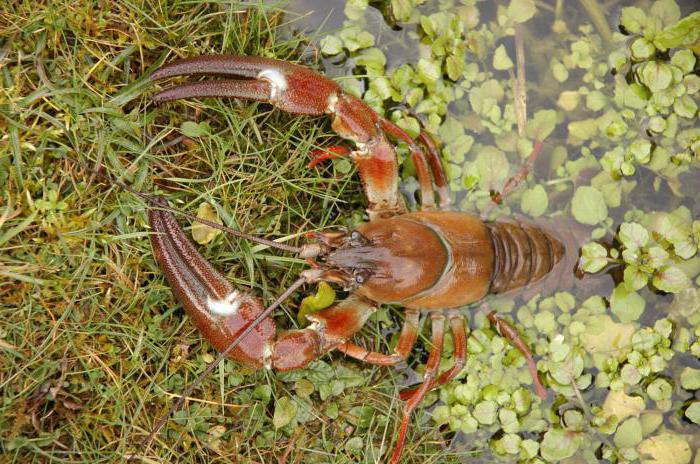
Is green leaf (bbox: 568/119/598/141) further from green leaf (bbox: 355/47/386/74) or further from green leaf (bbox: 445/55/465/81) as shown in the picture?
green leaf (bbox: 355/47/386/74)

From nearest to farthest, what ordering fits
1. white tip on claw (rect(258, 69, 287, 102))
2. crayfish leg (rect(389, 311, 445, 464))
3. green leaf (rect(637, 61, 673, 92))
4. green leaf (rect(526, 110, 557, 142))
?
white tip on claw (rect(258, 69, 287, 102)) → crayfish leg (rect(389, 311, 445, 464)) → green leaf (rect(637, 61, 673, 92)) → green leaf (rect(526, 110, 557, 142))

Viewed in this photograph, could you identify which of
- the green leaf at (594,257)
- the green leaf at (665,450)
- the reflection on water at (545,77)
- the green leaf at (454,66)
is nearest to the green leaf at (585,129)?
the reflection on water at (545,77)

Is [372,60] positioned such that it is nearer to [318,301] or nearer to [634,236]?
[318,301]

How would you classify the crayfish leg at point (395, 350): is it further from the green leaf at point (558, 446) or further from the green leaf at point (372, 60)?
the green leaf at point (372, 60)

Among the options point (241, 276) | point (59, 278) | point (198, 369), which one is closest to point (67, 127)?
point (59, 278)

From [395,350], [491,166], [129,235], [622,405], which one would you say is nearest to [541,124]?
[491,166]

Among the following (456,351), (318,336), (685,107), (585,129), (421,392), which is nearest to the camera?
(318,336)

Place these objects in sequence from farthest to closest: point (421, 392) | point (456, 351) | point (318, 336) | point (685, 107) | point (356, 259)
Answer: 1. point (685, 107)
2. point (456, 351)
3. point (421, 392)
4. point (318, 336)
5. point (356, 259)

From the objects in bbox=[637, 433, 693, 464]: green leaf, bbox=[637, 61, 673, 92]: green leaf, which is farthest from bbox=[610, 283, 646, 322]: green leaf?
bbox=[637, 61, 673, 92]: green leaf
